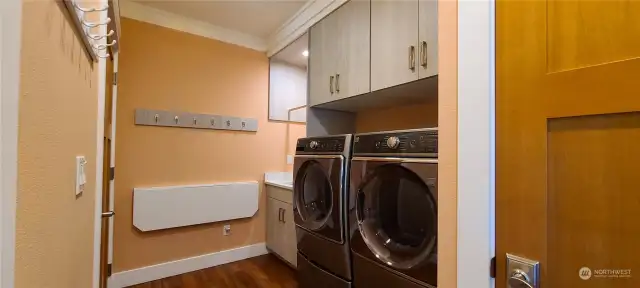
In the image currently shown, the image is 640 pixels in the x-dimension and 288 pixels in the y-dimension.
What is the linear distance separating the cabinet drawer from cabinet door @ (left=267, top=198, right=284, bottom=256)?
0.15 feet

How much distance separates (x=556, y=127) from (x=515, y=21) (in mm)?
265

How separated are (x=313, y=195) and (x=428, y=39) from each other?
126 cm

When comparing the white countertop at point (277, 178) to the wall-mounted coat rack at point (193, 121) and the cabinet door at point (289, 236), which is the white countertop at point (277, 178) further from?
the wall-mounted coat rack at point (193, 121)

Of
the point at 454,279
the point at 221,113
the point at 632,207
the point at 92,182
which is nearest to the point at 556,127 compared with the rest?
the point at 632,207

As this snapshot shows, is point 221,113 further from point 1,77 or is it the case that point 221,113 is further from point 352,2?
point 1,77

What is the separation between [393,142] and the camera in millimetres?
1342

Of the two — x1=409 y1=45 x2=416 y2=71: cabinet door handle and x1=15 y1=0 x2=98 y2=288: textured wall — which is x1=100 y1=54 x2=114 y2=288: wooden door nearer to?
x1=15 y1=0 x2=98 y2=288: textured wall

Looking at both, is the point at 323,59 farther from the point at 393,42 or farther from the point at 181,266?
the point at 181,266

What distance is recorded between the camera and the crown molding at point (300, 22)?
86.3 inches

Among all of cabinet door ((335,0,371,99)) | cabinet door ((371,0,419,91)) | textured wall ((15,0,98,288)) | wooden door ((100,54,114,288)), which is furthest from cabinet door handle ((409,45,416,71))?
wooden door ((100,54,114,288))

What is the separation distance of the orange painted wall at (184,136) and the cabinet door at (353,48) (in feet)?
4.17

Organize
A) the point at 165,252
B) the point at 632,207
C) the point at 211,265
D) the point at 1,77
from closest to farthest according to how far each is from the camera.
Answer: the point at 1,77 < the point at 632,207 < the point at 165,252 < the point at 211,265

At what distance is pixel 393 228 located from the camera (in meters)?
1.42

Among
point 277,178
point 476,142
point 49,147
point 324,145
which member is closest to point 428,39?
point 324,145
